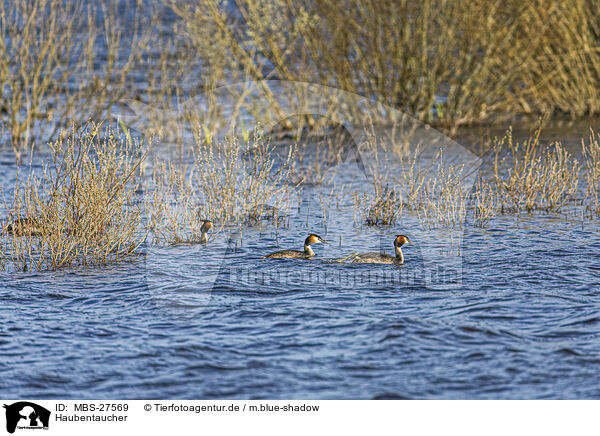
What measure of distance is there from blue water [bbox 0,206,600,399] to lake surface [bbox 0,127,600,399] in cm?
2

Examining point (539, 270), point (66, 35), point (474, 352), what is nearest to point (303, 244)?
point (539, 270)

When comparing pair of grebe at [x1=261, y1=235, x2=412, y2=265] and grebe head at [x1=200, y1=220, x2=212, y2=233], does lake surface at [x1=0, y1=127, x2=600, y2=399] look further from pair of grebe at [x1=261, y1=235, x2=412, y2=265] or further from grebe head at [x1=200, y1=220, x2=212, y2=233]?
grebe head at [x1=200, y1=220, x2=212, y2=233]

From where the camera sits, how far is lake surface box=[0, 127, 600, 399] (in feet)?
21.0

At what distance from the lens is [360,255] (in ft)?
31.3

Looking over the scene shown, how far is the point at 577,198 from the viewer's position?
42.0 feet

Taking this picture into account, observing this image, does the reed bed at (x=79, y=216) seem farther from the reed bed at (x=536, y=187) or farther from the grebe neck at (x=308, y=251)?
the reed bed at (x=536, y=187)

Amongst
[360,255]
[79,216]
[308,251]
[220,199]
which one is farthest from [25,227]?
[360,255]

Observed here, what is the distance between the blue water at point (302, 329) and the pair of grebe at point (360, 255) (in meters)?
0.12

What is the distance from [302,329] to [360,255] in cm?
220
